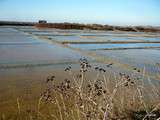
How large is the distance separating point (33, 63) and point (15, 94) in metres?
3.68

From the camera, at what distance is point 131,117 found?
163 inches

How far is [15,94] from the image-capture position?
5574mm

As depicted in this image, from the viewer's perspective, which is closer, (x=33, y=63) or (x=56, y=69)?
(x=56, y=69)

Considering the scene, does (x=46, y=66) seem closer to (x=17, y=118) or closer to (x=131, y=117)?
(x=17, y=118)

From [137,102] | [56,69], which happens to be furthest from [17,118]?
[56,69]

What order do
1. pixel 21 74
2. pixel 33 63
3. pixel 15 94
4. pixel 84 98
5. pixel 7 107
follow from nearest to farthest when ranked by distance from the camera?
pixel 84 98
pixel 7 107
pixel 15 94
pixel 21 74
pixel 33 63

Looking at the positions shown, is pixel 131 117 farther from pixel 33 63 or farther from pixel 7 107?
pixel 33 63

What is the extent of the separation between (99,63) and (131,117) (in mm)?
5929

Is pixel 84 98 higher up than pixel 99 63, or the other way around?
pixel 84 98

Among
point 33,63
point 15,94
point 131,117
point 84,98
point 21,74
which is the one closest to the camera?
point 84,98

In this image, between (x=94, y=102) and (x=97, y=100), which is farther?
(x=97, y=100)

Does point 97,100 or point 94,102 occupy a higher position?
point 94,102

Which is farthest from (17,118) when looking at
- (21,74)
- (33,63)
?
(33,63)

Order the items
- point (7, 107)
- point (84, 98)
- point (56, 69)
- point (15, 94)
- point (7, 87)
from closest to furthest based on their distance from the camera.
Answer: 1. point (84, 98)
2. point (7, 107)
3. point (15, 94)
4. point (7, 87)
5. point (56, 69)
